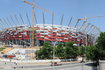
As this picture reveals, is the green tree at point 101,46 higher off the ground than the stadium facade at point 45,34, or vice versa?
the stadium facade at point 45,34

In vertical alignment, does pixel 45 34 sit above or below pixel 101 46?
above

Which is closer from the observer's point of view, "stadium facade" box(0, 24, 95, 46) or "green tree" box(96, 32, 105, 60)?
"green tree" box(96, 32, 105, 60)

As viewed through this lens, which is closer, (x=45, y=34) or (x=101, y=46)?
(x=101, y=46)

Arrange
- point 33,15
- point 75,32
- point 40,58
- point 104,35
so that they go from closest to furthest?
point 104,35, point 40,58, point 33,15, point 75,32

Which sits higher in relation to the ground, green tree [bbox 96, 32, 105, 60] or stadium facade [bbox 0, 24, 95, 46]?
stadium facade [bbox 0, 24, 95, 46]

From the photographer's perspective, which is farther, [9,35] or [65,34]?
[9,35]

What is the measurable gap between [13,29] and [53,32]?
41.2 meters

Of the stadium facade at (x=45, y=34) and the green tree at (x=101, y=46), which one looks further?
the stadium facade at (x=45, y=34)

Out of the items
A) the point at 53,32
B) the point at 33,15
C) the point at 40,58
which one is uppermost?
the point at 33,15

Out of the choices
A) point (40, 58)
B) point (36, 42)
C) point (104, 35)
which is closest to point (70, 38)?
point (36, 42)

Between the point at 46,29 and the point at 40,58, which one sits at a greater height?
the point at 46,29

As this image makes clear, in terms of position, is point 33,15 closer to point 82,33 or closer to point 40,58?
point 82,33

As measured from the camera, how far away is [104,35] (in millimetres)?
45469

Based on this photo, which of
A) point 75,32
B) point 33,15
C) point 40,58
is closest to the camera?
point 40,58
